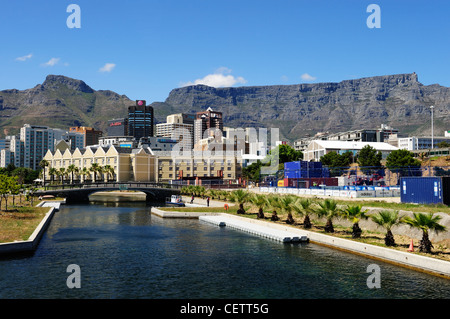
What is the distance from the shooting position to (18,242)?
123 feet

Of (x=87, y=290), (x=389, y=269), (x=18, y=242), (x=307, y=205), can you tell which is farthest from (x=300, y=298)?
(x=18, y=242)

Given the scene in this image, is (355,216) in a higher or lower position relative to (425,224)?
lower

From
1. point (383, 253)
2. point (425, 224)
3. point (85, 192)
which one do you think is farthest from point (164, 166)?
point (425, 224)

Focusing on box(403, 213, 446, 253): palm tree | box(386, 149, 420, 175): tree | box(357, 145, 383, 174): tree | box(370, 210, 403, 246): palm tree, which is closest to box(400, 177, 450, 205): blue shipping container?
box(370, 210, 403, 246): palm tree

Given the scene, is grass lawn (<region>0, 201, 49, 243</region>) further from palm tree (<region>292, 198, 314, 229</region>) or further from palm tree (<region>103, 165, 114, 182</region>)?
palm tree (<region>103, 165, 114, 182</region>)

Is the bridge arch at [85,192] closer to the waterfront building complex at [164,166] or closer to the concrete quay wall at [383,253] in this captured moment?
the waterfront building complex at [164,166]

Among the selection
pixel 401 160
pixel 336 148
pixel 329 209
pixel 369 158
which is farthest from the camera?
pixel 336 148

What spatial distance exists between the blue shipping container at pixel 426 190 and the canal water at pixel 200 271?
19298 mm

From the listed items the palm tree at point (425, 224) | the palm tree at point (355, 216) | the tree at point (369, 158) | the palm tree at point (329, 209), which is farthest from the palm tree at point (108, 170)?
the palm tree at point (425, 224)

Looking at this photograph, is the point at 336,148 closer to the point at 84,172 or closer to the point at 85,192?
the point at 85,192

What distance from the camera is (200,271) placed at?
32344 mm

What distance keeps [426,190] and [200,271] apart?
35.4m

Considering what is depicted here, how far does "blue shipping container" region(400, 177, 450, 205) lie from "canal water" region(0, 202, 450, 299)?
19.3 metres

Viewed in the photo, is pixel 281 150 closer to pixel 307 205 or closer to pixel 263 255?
pixel 307 205
